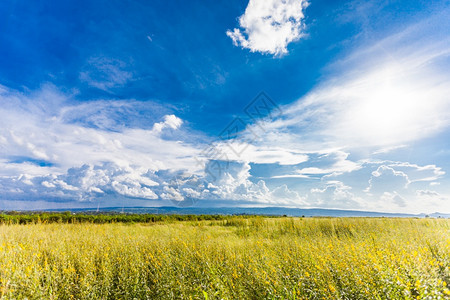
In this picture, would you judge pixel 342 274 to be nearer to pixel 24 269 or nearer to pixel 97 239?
pixel 24 269

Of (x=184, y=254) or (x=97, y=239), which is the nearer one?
(x=184, y=254)

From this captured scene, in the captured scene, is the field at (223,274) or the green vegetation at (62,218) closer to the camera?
the field at (223,274)

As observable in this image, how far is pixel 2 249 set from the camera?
521 centimetres

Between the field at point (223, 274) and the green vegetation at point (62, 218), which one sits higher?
the field at point (223, 274)

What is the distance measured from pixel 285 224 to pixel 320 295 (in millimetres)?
11217

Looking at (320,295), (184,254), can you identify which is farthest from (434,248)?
(184,254)

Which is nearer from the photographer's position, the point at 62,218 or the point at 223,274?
the point at 223,274

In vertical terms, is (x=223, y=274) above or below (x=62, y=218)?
above

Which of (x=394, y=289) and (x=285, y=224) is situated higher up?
(x=394, y=289)

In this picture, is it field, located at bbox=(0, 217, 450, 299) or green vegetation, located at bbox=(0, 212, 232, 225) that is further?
green vegetation, located at bbox=(0, 212, 232, 225)

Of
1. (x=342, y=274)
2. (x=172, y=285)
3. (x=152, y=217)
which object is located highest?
(x=342, y=274)

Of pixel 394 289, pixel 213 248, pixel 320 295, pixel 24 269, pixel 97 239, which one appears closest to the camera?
pixel 394 289

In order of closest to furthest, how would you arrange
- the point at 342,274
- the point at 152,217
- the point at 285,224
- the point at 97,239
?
the point at 342,274 < the point at 97,239 < the point at 285,224 < the point at 152,217

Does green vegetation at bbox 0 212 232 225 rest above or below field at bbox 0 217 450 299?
below
